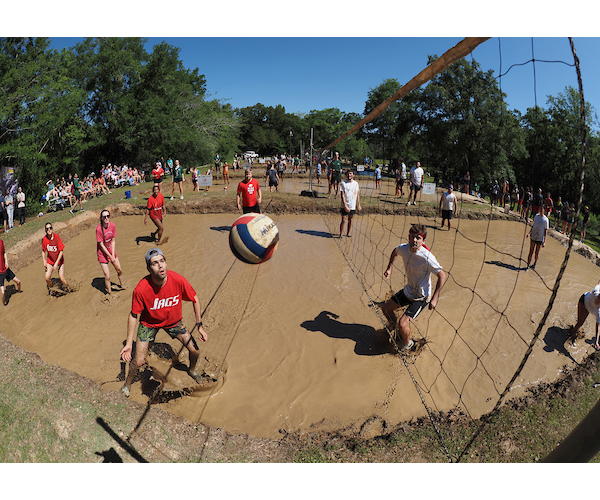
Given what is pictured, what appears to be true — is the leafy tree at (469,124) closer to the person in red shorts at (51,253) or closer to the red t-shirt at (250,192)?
the red t-shirt at (250,192)

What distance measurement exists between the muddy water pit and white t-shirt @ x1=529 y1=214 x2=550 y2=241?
872mm

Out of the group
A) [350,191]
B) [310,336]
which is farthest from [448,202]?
[310,336]

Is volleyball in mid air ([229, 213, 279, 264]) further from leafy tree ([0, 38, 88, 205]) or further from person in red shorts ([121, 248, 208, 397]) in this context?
leafy tree ([0, 38, 88, 205])

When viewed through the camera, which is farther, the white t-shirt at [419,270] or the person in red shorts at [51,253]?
the person in red shorts at [51,253]

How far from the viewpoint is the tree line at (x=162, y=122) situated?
56.9ft

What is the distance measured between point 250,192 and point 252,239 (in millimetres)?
3430

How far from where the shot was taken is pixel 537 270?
854 centimetres

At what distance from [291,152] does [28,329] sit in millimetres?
66380

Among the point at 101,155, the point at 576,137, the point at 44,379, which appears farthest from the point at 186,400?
the point at 576,137

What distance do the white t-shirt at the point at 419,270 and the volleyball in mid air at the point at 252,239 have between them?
1.74 m

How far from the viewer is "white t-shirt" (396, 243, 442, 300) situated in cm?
436

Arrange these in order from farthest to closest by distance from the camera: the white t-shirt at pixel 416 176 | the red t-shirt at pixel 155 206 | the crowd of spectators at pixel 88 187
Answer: the crowd of spectators at pixel 88 187, the white t-shirt at pixel 416 176, the red t-shirt at pixel 155 206

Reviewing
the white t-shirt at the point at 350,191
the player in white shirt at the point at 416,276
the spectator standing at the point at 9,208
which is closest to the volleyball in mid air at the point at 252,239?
the player in white shirt at the point at 416,276

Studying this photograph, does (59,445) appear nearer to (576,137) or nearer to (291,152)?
(576,137)
